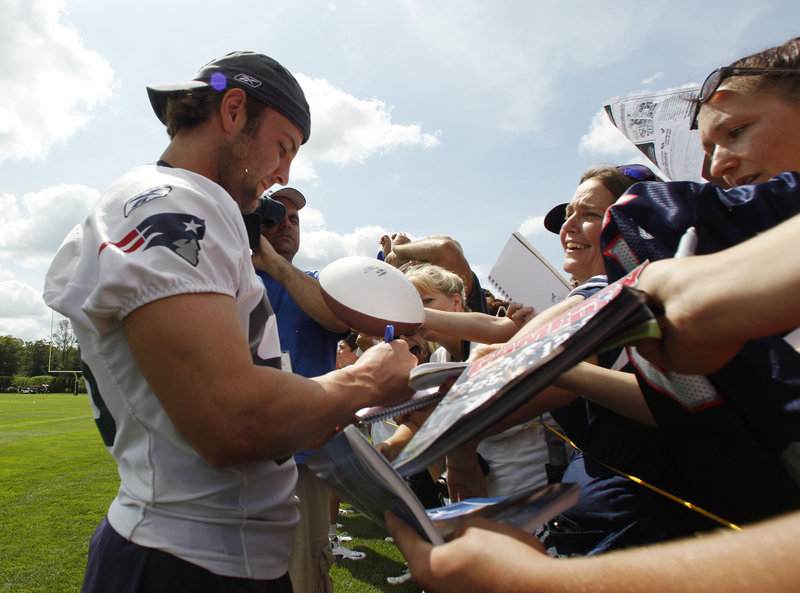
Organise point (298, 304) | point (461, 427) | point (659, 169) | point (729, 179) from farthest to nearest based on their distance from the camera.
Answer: point (298, 304)
point (659, 169)
point (729, 179)
point (461, 427)

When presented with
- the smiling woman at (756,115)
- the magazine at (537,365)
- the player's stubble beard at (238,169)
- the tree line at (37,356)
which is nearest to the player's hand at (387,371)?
the magazine at (537,365)

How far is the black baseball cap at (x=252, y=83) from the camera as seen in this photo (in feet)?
5.78

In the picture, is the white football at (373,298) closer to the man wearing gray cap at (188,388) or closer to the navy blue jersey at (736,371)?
the man wearing gray cap at (188,388)

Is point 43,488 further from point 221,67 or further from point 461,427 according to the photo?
point 461,427

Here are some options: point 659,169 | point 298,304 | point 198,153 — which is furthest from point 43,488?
point 659,169

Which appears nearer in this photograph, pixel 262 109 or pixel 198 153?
pixel 198 153

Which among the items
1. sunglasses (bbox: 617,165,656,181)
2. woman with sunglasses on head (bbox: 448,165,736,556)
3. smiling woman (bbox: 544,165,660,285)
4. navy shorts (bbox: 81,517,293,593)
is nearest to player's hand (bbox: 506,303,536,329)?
smiling woman (bbox: 544,165,660,285)

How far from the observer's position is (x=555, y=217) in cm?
304

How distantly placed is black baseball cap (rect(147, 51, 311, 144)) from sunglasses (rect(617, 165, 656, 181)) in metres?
1.46

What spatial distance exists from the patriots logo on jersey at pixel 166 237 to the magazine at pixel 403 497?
1.79 feet

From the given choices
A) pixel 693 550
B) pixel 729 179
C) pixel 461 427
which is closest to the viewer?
pixel 693 550

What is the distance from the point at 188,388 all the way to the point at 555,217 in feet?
8.42

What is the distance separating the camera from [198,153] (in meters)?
1.64

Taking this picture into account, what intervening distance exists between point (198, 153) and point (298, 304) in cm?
132
